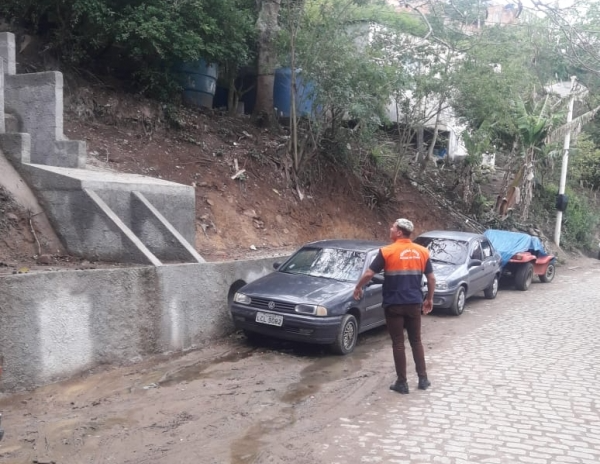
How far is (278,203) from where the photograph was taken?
50.0 feet

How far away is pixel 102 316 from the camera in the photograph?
7082mm

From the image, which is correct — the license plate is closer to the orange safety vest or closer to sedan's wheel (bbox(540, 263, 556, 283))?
the orange safety vest

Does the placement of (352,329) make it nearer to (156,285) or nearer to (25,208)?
(156,285)

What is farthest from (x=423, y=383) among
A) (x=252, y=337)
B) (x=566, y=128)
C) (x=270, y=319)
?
(x=566, y=128)

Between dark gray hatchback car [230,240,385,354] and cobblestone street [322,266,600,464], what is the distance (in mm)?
1213

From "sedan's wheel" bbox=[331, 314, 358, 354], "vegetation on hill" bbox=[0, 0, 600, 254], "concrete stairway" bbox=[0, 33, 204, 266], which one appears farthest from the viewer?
"vegetation on hill" bbox=[0, 0, 600, 254]

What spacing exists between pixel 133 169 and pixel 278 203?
3.93 m

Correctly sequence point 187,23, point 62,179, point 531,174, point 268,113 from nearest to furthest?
1. point 62,179
2. point 187,23
3. point 268,113
4. point 531,174

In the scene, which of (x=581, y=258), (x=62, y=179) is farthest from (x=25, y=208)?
(x=581, y=258)

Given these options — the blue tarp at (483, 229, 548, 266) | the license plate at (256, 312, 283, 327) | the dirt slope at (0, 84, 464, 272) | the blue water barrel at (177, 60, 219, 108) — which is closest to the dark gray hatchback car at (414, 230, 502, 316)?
the blue tarp at (483, 229, 548, 266)

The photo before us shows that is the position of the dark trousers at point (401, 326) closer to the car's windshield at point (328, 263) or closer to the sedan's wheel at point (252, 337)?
the car's windshield at point (328, 263)

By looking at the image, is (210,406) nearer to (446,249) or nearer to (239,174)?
(446,249)

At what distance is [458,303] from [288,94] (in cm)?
892

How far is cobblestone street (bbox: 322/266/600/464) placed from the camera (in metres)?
5.10
